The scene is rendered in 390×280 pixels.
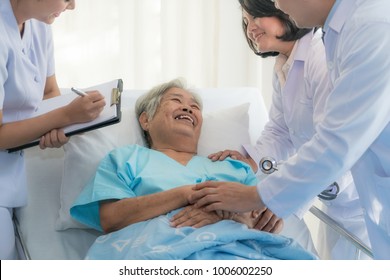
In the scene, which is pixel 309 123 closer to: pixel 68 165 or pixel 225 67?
pixel 68 165

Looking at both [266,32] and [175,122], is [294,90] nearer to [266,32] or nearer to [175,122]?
[266,32]

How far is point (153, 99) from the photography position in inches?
90.0

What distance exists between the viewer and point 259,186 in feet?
5.21

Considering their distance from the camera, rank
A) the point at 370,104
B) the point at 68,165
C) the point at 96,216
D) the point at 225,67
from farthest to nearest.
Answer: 1. the point at 225,67
2. the point at 68,165
3. the point at 96,216
4. the point at 370,104

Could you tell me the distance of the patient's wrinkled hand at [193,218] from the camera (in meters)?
1.76

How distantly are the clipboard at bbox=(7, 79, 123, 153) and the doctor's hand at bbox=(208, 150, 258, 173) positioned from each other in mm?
387

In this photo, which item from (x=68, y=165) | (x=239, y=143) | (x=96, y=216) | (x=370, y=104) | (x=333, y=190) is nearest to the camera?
(x=370, y=104)

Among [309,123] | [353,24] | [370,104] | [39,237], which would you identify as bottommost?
[39,237]

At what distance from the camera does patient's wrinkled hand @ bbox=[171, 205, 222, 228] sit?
1.76 metres

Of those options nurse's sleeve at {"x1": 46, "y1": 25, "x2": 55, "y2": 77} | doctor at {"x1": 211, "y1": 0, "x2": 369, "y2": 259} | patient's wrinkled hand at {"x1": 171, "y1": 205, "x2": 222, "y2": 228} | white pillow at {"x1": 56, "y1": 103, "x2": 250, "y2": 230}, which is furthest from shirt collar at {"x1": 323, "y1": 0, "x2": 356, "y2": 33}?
nurse's sleeve at {"x1": 46, "y1": 25, "x2": 55, "y2": 77}

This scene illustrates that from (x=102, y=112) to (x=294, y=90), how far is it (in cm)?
62

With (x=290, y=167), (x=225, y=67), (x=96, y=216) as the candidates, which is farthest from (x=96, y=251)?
(x=225, y=67)

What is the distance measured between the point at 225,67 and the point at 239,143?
1340mm

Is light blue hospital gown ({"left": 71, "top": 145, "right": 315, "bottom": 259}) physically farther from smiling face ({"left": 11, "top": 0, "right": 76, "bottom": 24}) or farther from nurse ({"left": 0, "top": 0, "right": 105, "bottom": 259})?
smiling face ({"left": 11, "top": 0, "right": 76, "bottom": 24})
